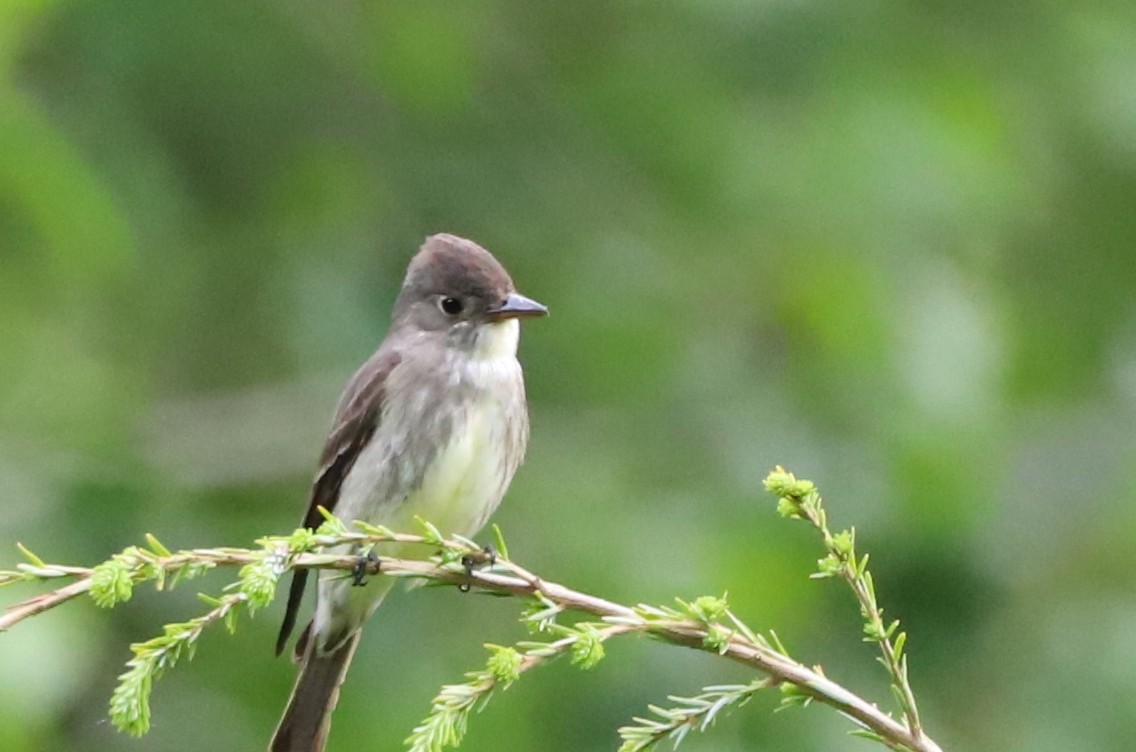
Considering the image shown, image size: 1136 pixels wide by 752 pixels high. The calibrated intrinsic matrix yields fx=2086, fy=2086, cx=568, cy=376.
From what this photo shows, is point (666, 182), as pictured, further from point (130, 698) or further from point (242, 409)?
point (130, 698)

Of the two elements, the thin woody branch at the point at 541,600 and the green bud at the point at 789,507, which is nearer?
the thin woody branch at the point at 541,600

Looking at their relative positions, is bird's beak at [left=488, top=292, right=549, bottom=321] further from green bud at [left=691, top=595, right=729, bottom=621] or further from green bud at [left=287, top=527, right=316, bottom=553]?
Result: green bud at [left=691, top=595, right=729, bottom=621]

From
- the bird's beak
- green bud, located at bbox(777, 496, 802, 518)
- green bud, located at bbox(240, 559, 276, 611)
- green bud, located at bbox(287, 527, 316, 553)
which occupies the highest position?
the bird's beak

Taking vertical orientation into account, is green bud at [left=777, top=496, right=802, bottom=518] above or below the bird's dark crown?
below

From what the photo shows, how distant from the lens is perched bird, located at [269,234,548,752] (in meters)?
4.17

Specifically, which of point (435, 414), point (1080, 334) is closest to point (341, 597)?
point (435, 414)

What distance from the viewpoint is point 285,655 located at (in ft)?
18.7

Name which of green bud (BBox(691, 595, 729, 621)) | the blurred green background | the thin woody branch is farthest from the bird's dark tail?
green bud (BBox(691, 595, 729, 621))

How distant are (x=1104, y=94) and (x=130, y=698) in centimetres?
482

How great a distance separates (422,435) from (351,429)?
212mm

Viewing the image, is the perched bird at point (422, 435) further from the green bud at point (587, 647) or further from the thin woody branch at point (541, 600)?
the green bud at point (587, 647)

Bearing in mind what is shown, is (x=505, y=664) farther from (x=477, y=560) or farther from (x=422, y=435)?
(x=422, y=435)

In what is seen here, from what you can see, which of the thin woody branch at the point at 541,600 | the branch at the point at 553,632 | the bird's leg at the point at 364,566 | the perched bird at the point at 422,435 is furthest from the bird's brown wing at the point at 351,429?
the branch at the point at 553,632

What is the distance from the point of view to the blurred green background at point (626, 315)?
5.28m
